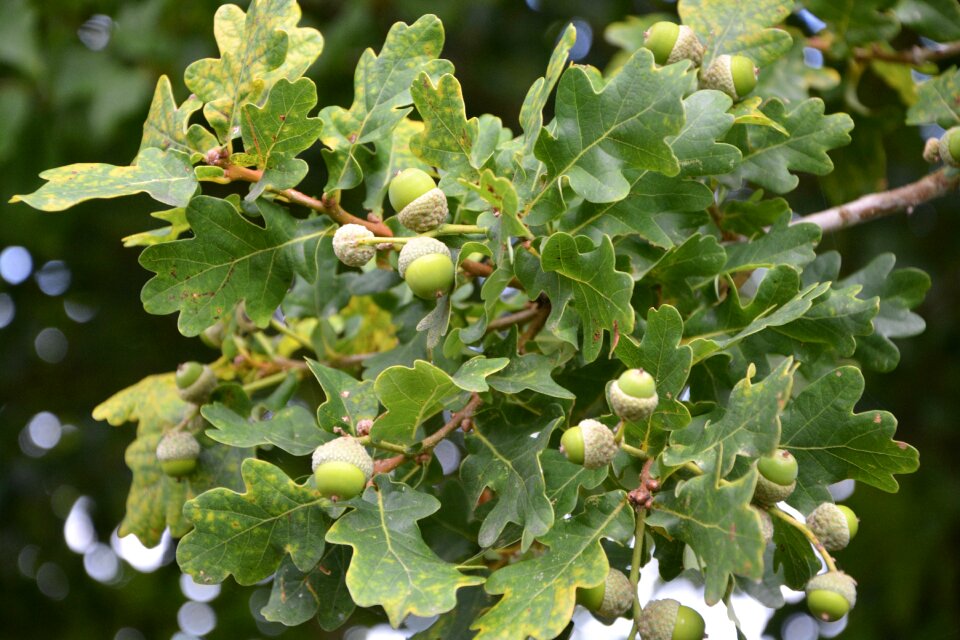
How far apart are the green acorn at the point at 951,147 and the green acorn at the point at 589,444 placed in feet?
2.98

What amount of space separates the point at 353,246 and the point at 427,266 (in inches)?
4.3

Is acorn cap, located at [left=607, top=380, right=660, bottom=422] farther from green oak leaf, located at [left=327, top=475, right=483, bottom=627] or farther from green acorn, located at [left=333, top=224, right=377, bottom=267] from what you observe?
green acorn, located at [left=333, top=224, right=377, bottom=267]

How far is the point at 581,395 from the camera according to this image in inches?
54.4

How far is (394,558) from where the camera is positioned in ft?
3.84

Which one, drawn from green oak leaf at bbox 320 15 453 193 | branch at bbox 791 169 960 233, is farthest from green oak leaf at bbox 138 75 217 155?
branch at bbox 791 169 960 233

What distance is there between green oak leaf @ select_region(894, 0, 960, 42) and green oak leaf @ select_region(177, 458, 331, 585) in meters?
1.55

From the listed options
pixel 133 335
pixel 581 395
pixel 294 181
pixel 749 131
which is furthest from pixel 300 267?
pixel 133 335

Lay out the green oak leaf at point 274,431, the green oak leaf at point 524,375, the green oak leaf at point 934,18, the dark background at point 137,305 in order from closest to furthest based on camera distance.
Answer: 1. the green oak leaf at point 524,375
2. the green oak leaf at point 274,431
3. the green oak leaf at point 934,18
4. the dark background at point 137,305

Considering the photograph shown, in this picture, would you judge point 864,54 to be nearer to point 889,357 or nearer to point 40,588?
point 889,357

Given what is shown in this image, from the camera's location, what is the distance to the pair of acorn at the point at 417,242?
4.04 feet

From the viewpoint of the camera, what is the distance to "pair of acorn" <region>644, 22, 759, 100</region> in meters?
1.41

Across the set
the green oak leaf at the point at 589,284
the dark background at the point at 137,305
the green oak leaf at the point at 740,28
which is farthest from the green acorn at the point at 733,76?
the dark background at the point at 137,305

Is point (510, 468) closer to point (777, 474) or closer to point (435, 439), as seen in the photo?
point (435, 439)

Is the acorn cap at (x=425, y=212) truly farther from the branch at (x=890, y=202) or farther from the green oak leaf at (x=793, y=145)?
the branch at (x=890, y=202)
